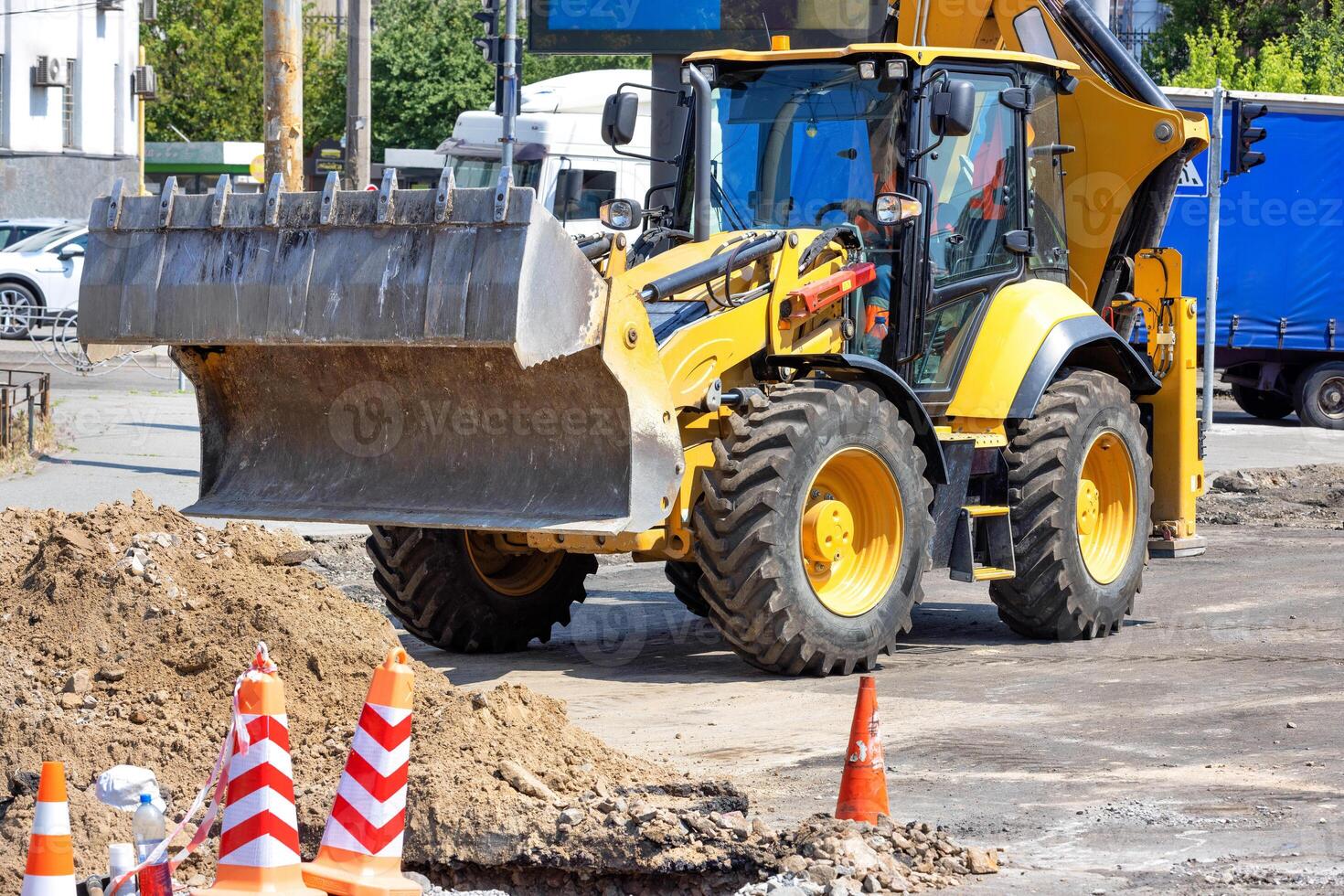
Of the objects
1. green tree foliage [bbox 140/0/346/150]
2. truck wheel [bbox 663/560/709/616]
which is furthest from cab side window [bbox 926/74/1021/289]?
green tree foliage [bbox 140/0/346/150]

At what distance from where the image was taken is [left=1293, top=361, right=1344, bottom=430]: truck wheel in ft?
73.1

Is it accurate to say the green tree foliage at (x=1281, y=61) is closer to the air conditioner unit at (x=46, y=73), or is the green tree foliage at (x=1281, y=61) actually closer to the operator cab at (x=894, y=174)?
the operator cab at (x=894, y=174)

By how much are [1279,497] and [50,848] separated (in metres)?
13.6

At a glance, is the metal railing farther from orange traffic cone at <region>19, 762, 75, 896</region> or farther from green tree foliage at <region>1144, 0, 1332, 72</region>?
green tree foliage at <region>1144, 0, 1332, 72</region>

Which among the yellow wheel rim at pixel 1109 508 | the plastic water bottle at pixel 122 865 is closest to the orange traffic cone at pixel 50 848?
the plastic water bottle at pixel 122 865

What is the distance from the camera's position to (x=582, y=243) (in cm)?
949

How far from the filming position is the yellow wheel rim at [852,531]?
28.1 ft

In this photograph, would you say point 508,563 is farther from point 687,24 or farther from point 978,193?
point 687,24

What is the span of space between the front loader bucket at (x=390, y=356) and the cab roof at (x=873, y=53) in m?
2.32

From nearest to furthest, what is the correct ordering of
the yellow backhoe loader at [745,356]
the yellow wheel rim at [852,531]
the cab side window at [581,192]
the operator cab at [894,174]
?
the yellow backhoe loader at [745,356] < the yellow wheel rim at [852,531] < the operator cab at [894,174] < the cab side window at [581,192]

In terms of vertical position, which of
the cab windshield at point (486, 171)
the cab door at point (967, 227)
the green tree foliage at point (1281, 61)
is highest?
the green tree foliage at point (1281, 61)

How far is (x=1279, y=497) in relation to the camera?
53.5 ft

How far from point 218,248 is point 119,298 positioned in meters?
0.55

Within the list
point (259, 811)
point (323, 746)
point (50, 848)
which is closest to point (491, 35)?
point (323, 746)
